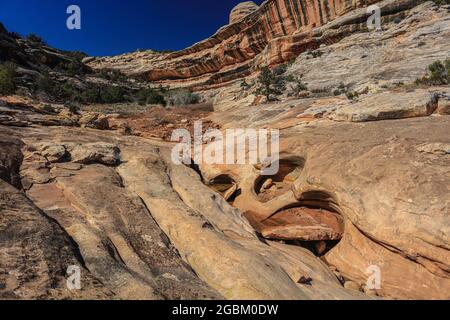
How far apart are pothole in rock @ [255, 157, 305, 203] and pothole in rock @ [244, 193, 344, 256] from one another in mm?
1118

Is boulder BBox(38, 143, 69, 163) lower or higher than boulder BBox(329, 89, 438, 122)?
lower

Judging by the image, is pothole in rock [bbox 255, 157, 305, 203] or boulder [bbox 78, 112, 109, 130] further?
boulder [bbox 78, 112, 109, 130]

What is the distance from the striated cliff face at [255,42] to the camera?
3466cm

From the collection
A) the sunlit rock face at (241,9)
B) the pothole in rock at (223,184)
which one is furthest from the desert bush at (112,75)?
the pothole in rock at (223,184)

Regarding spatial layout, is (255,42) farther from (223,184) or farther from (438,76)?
(223,184)

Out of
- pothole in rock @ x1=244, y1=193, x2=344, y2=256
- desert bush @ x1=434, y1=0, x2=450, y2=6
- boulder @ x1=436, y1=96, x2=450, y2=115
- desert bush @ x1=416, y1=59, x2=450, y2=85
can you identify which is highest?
desert bush @ x1=434, y1=0, x2=450, y2=6

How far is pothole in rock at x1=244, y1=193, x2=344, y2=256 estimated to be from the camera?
25.8 feet

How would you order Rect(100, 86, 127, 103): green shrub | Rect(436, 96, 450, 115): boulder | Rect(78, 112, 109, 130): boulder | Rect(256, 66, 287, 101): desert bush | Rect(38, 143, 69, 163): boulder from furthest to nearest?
1. Rect(100, 86, 127, 103): green shrub
2. Rect(256, 66, 287, 101): desert bush
3. Rect(78, 112, 109, 130): boulder
4. Rect(436, 96, 450, 115): boulder
5. Rect(38, 143, 69, 163): boulder

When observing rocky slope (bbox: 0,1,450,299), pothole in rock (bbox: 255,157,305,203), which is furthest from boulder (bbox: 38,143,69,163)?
pothole in rock (bbox: 255,157,305,203)

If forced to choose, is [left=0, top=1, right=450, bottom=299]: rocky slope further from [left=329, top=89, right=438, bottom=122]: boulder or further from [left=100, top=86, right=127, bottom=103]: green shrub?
[left=100, top=86, right=127, bottom=103]: green shrub

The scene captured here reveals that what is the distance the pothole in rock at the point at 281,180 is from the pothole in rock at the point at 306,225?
112cm

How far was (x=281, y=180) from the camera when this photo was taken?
10.9 m

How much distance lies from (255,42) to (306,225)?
43718 mm

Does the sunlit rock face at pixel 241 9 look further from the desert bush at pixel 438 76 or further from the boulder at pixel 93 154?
the boulder at pixel 93 154
